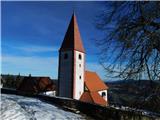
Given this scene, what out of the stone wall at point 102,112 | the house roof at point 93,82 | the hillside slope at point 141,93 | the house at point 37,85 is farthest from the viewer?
the house roof at point 93,82

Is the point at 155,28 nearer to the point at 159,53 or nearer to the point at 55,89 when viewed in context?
the point at 159,53

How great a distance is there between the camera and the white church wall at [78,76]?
4069 centimetres

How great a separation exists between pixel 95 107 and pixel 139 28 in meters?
5.91

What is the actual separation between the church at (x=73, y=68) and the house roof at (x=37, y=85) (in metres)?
3.46

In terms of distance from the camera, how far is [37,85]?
4400 centimetres

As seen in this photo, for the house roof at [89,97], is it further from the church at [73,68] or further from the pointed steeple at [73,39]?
the pointed steeple at [73,39]

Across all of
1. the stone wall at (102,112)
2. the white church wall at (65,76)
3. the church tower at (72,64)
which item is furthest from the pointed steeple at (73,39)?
the stone wall at (102,112)

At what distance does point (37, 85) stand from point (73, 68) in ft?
23.7

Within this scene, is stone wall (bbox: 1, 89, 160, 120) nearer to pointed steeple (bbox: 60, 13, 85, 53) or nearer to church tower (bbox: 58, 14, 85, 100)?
church tower (bbox: 58, 14, 85, 100)

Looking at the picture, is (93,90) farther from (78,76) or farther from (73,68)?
(73,68)

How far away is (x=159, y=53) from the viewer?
9.88m

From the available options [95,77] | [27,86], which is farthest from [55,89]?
[95,77]

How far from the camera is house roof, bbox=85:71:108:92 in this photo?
4689cm

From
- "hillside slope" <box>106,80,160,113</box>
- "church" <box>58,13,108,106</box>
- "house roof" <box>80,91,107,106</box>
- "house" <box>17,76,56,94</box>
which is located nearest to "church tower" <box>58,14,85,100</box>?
"church" <box>58,13,108,106</box>
